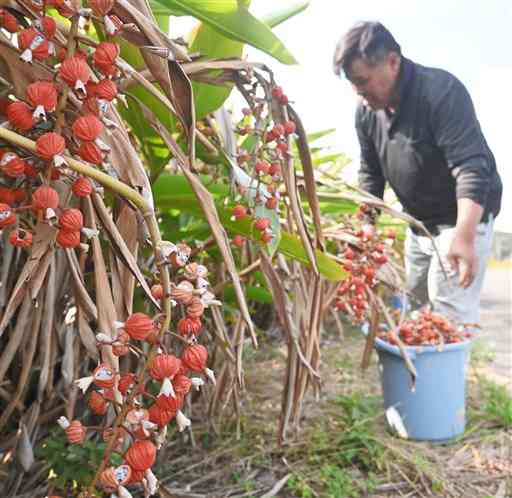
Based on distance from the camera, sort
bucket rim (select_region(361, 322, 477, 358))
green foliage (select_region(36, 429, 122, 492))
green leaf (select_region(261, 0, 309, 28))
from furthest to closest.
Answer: bucket rim (select_region(361, 322, 477, 358)), green leaf (select_region(261, 0, 309, 28)), green foliage (select_region(36, 429, 122, 492))

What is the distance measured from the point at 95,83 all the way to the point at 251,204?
10.5 inches

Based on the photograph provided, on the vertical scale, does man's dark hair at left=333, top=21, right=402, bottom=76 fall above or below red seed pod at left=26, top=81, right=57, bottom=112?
above

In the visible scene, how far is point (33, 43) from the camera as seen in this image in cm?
37

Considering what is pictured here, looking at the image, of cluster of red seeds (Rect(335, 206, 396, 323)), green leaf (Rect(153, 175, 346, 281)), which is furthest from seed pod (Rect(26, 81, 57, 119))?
cluster of red seeds (Rect(335, 206, 396, 323))

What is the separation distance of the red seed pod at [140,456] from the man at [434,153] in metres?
1.31

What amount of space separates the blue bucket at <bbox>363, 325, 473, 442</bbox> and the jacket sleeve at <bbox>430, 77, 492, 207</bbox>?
0.44 metres

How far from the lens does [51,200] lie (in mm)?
360

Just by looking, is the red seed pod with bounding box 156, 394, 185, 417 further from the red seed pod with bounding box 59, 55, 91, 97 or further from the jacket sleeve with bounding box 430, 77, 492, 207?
the jacket sleeve with bounding box 430, 77, 492, 207

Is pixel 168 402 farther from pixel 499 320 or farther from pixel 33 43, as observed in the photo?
pixel 499 320

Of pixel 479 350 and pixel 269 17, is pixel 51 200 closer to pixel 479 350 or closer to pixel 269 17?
pixel 269 17

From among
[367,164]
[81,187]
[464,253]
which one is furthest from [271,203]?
[367,164]

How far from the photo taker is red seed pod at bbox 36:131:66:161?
1.13ft

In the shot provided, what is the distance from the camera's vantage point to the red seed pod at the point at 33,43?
0.37 m

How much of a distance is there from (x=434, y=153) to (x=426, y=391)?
0.77 m
